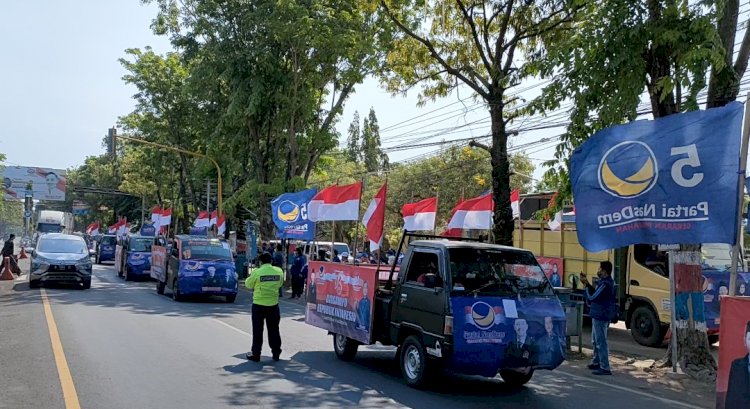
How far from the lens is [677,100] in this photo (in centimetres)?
1193

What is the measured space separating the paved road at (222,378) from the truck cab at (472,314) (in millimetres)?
460

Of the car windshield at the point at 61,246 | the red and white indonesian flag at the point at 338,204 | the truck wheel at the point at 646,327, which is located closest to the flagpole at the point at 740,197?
the truck wheel at the point at 646,327

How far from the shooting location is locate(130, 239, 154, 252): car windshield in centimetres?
3034

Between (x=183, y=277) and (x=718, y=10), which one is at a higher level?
(x=718, y=10)

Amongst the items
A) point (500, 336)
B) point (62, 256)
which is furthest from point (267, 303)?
point (62, 256)

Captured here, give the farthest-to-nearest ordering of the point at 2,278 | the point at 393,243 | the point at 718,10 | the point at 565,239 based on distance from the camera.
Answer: the point at 393,243 → the point at 2,278 → the point at 565,239 → the point at 718,10

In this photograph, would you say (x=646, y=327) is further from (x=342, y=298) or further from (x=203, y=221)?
(x=203, y=221)

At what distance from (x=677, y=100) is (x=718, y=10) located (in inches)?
83.0

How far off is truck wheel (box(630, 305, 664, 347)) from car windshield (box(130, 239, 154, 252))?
71.3ft

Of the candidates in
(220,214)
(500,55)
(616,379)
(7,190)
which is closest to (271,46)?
(220,214)

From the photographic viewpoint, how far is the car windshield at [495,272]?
28.9ft

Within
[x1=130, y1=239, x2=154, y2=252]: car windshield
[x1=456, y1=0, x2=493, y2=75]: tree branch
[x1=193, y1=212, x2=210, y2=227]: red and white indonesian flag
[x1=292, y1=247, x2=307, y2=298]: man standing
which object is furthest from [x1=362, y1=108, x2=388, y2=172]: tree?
[x1=456, y1=0, x2=493, y2=75]: tree branch

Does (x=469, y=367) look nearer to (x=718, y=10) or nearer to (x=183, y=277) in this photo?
(x=718, y=10)

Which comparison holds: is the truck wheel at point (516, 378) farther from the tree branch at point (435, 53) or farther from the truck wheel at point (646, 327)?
the tree branch at point (435, 53)
